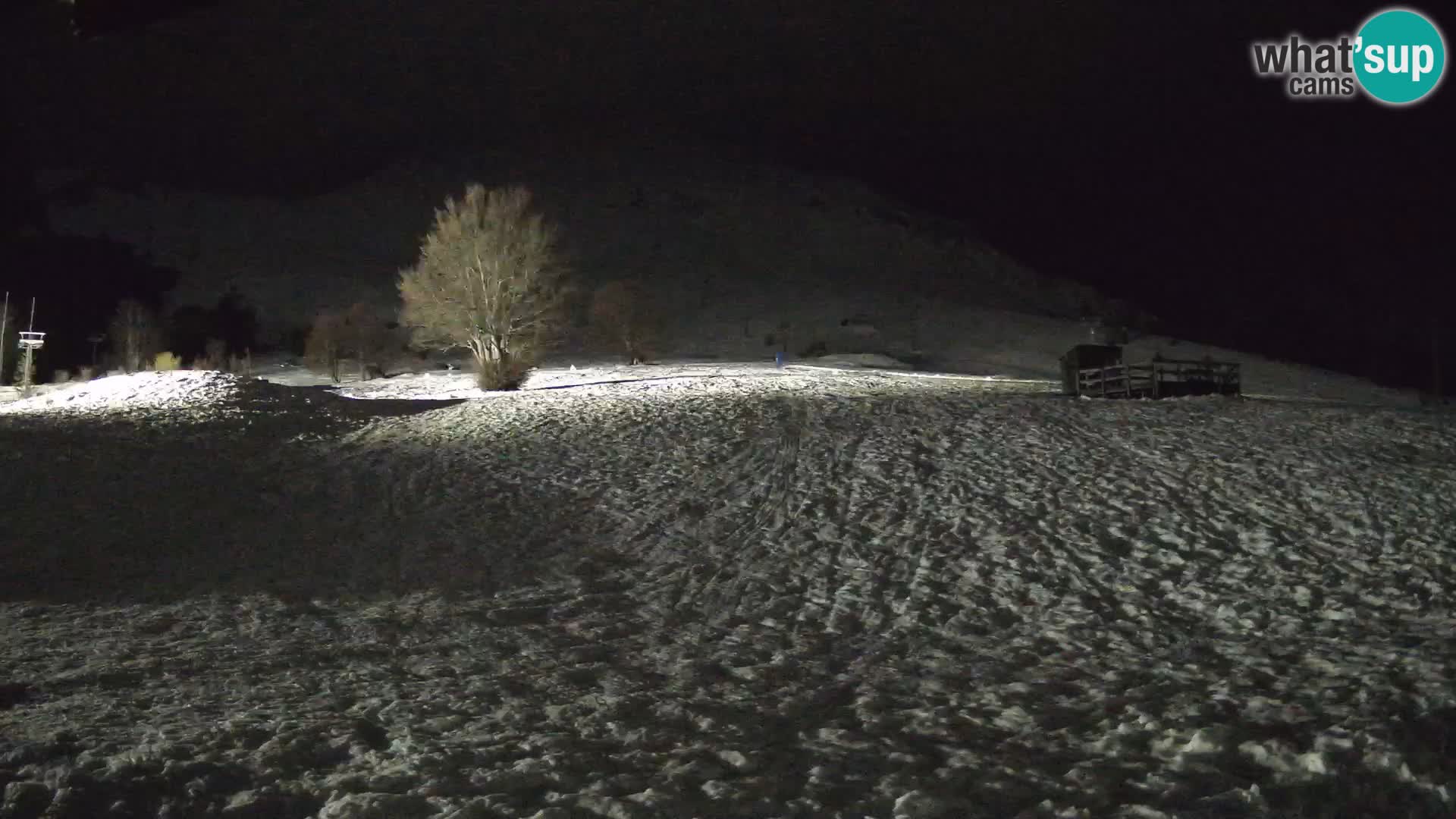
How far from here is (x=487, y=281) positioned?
4091 centimetres

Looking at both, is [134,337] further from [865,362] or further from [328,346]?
[865,362]

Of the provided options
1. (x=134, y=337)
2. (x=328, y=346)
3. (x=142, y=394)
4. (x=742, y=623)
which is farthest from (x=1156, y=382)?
(x=134, y=337)

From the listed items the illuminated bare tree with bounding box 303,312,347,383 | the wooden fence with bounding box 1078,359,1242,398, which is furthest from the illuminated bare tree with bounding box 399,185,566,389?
the illuminated bare tree with bounding box 303,312,347,383

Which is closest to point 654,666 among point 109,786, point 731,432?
point 109,786

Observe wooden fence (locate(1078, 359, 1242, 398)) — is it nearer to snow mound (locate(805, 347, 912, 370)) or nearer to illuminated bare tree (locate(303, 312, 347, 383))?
snow mound (locate(805, 347, 912, 370))

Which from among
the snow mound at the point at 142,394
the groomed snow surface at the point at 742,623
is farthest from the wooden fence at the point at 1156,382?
the snow mound at the point at 142,394

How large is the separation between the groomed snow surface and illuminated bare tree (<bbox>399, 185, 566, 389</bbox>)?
19081 millimetres

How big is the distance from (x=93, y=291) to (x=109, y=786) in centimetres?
11166

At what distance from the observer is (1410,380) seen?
293 ft

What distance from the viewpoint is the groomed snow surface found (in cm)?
589

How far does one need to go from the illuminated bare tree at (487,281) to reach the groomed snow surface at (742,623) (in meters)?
19.1

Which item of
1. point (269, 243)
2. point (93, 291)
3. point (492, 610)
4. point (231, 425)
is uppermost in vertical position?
point (269, 243)

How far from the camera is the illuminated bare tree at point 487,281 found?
40.6 m

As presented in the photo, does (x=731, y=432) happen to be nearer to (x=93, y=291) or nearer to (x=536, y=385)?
(x=536, y=385)
